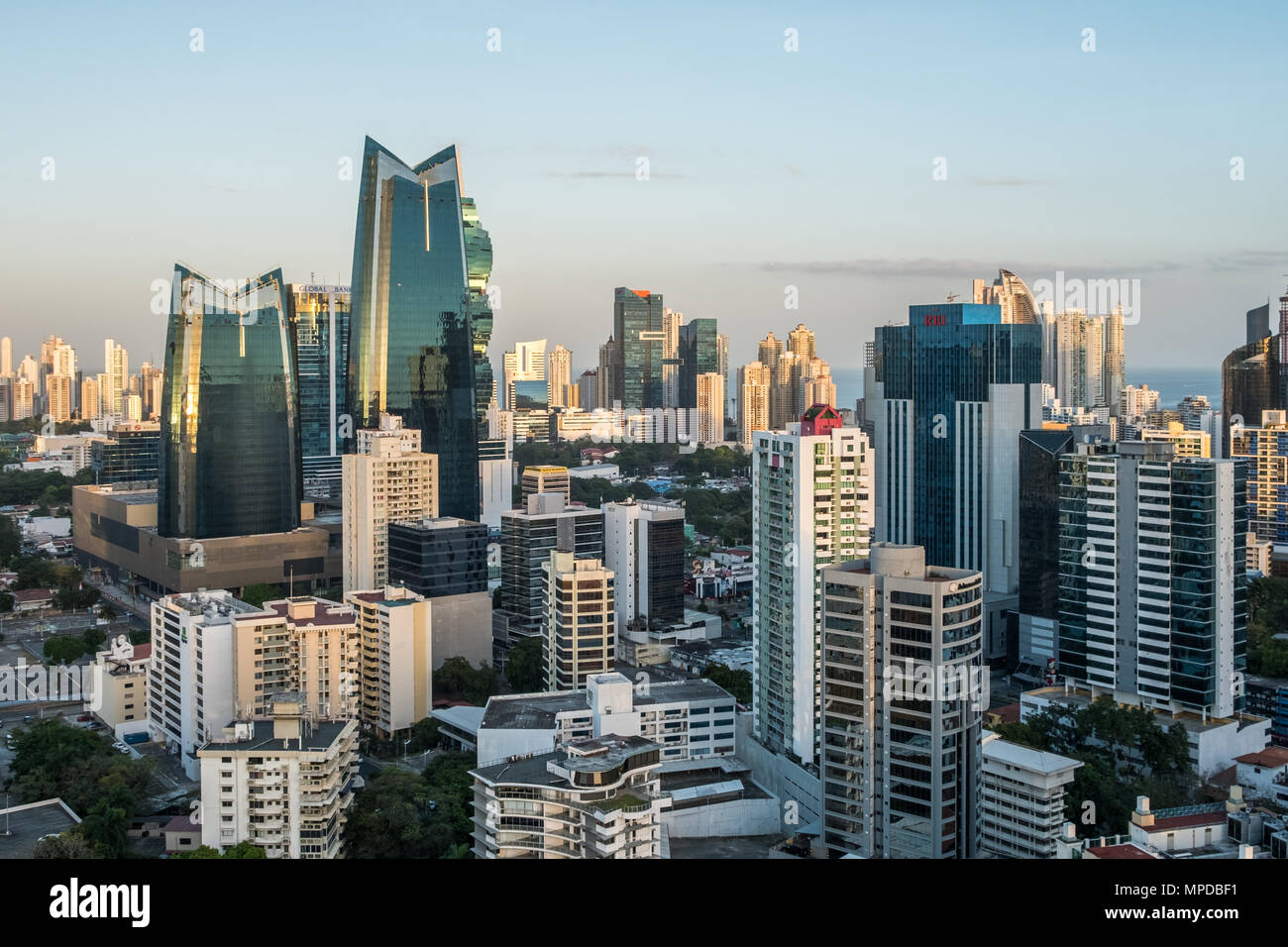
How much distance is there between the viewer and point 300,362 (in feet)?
70.1

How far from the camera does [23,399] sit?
25.4m

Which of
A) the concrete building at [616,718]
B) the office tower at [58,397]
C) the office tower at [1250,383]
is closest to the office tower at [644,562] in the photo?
the concrete building at [616,718]

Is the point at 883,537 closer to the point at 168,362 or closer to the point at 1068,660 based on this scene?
the point at 1068,660

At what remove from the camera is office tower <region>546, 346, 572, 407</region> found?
34625 millimetres

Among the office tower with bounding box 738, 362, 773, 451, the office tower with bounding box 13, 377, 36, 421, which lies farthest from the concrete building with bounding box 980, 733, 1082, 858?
the office tower with bounding box 13, 377, 36, 421

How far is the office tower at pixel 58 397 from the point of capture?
82.2ft

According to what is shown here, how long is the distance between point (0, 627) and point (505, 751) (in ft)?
25.5

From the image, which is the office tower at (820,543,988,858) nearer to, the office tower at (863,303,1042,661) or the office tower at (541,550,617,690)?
the office tower at (541,550,617,690)

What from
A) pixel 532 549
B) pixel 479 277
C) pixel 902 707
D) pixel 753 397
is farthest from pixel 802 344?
pixel 902 707

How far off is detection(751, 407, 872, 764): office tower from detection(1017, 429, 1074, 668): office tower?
393 centimetres

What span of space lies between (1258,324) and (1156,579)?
10088 mm

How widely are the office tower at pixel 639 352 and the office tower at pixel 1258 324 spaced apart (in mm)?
14340
